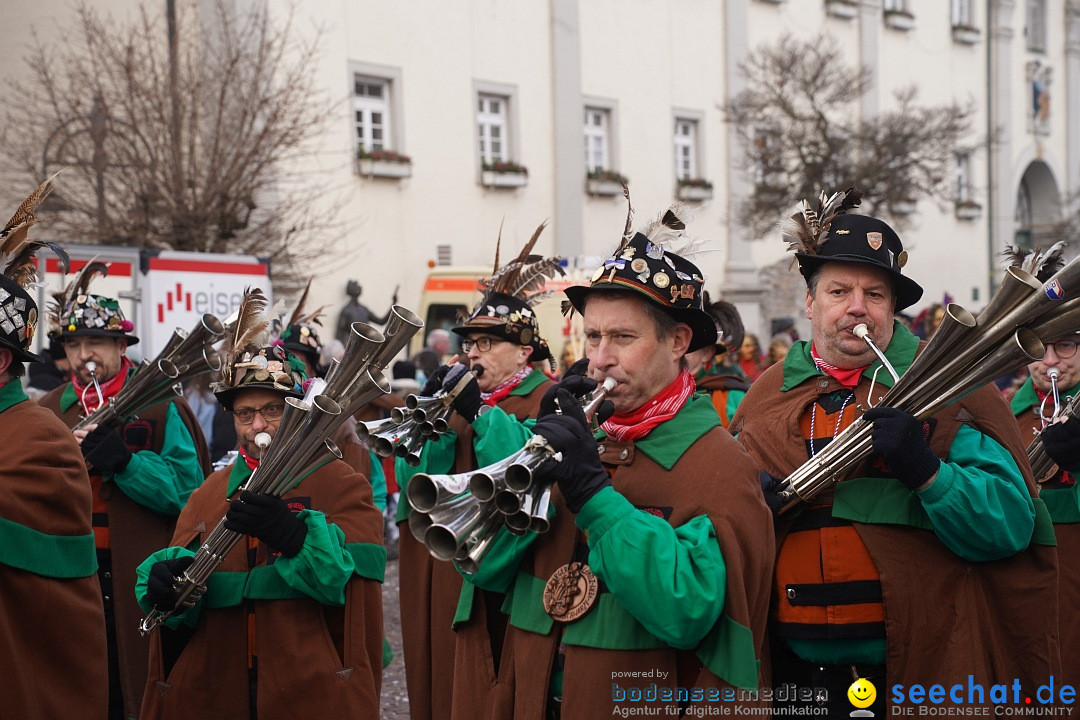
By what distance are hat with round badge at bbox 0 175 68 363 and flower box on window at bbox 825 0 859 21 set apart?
23.6 m

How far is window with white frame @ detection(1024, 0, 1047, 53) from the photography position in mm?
32219

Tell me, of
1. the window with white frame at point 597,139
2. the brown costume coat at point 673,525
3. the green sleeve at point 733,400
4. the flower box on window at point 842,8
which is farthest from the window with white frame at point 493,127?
the brown costume coat at point 673,525

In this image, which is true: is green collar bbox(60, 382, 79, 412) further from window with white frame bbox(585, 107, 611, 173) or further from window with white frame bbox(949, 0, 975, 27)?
window with white frame bbox(949, 0, 975, 27)

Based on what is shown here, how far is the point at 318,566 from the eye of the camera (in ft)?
13.6

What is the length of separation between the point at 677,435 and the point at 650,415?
98 mm

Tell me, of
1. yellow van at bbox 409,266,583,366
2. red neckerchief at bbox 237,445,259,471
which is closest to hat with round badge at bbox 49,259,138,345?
red neckerchief at bbox 237,445,259,471

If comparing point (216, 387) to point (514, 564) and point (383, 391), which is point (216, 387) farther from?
point (514, 564)

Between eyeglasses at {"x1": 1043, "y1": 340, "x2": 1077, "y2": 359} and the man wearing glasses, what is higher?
eyeglasses at {"x1": 1043, "y1": 340, "x2": 1077, "y2": 359}

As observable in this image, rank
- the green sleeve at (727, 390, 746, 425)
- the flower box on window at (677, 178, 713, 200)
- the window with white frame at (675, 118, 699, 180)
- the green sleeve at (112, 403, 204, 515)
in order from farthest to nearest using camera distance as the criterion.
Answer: the window with white frame at (675, 118, 699, 180) → the flower box on window at (677, 178, 713, 200) → the green sleeve at (727, 390, 746, 425) → the green sleeve at (112, 403, 204, 515)

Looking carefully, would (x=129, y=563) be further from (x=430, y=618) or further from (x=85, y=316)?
(x=430, y=618)

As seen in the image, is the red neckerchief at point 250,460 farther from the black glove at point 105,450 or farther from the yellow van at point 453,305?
the yellow van at point 453,305

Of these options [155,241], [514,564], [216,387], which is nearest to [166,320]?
[155,241]

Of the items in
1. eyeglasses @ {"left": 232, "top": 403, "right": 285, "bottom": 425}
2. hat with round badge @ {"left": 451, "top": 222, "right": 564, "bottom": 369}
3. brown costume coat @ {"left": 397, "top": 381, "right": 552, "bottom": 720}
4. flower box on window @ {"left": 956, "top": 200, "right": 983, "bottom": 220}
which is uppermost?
flower box on window @ {"left": 956, "top": 200, "right": 983, "bottom": 220}

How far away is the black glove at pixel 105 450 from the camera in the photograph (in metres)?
5.47
